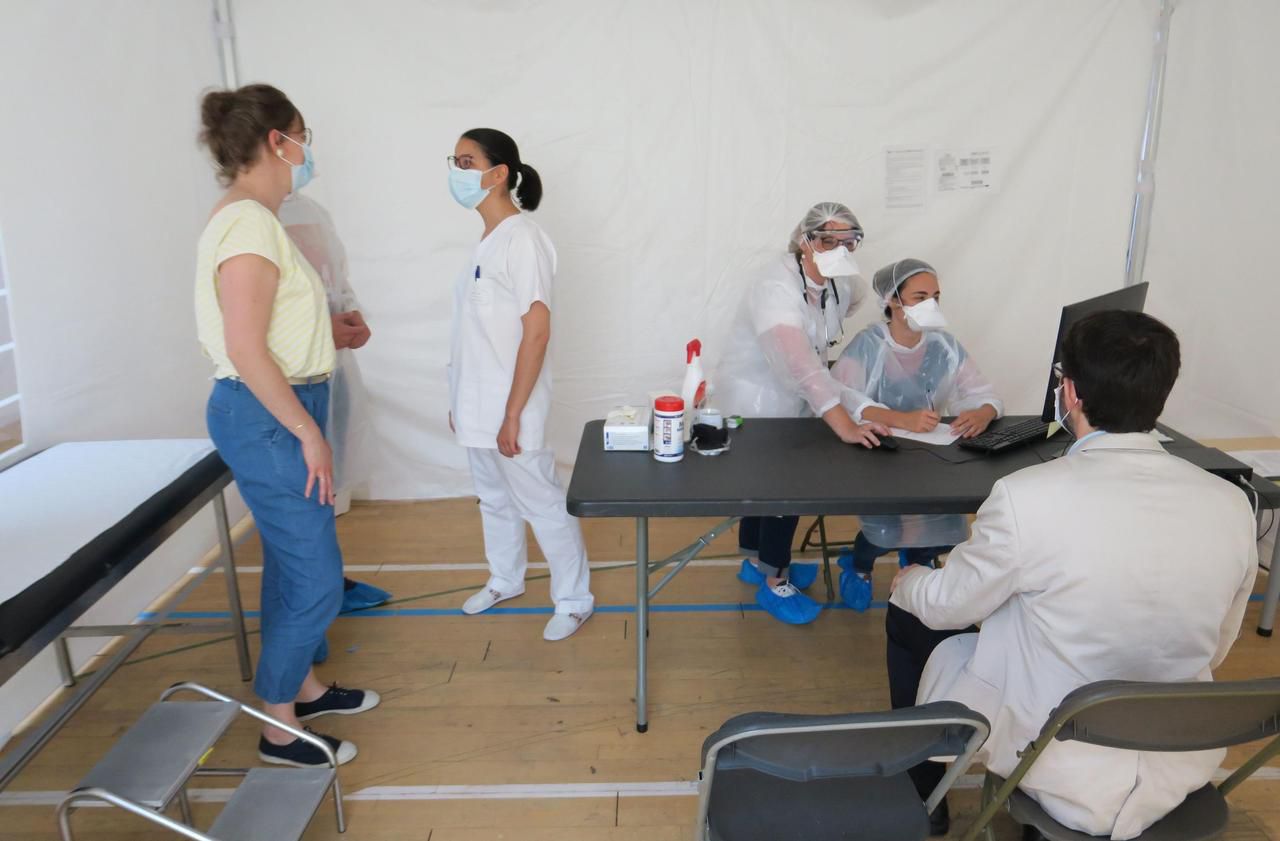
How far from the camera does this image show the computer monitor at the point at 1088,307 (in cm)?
205

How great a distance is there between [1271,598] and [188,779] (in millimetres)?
2775

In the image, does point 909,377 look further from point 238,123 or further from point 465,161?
point 238,123

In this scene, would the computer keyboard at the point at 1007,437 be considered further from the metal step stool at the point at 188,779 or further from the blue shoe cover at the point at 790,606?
the metal step stool at the point at 188,779

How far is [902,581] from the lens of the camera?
1675 millimetres

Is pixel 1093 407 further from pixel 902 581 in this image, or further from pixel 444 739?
pixel 444 739

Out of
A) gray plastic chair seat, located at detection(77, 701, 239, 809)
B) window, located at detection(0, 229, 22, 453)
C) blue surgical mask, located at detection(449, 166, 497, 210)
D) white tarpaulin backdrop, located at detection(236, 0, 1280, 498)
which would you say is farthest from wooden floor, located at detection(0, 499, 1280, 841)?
blue surgical mask, located at detection(449, 166, 497, 210)

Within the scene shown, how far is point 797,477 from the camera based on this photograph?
196 centimetres

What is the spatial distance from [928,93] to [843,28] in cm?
40

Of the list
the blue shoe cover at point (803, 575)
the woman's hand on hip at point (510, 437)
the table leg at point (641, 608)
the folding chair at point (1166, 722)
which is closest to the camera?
the folding chair at point (1166, 722)

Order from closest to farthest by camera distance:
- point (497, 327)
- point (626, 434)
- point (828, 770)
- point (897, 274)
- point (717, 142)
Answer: point (828, 770), point (626, 434), point (497, 327), point (897, 274), point (717, 142)

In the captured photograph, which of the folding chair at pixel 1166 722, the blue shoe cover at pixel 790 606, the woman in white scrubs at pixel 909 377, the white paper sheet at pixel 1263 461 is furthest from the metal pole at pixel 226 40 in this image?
the white paper sheet at pixel 1263 461

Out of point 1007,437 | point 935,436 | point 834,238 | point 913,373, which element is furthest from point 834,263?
point 1007,437

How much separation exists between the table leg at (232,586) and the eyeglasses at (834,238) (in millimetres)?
1691

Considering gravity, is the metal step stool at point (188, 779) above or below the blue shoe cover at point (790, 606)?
above
